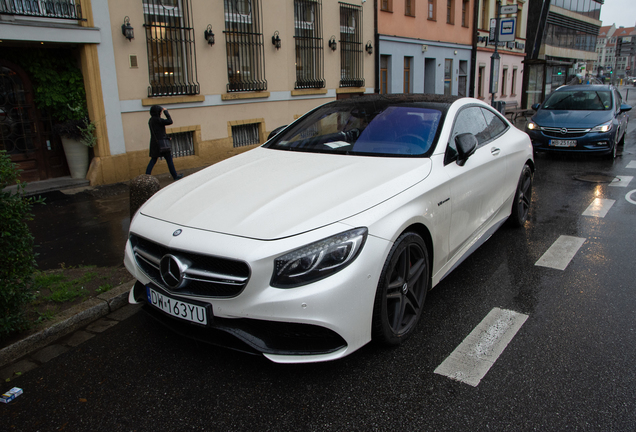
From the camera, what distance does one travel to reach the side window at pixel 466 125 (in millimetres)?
3789

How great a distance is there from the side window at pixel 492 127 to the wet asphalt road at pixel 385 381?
4.95ft

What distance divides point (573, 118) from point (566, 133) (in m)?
0.51

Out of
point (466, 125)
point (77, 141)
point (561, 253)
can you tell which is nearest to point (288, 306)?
point (466, 125)

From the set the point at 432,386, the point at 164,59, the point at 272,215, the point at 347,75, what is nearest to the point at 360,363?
the point at 432,386

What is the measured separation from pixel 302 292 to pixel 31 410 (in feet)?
5.54

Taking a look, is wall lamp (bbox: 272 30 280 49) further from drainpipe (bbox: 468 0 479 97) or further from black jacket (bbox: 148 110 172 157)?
drainpipe (bbox: 468 0 479 97)

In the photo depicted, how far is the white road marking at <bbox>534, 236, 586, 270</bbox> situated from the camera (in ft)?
15.6

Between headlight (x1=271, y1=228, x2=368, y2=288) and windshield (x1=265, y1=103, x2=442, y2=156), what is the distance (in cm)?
139

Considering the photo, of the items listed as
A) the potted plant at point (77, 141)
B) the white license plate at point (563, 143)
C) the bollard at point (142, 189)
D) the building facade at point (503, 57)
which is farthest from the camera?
the building facade at point (503, 57)

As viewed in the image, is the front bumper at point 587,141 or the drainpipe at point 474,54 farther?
the drainpipe at point 474,54

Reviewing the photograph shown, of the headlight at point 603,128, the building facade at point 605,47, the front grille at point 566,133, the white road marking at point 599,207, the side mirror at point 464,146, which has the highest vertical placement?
the building facade at point 605,47

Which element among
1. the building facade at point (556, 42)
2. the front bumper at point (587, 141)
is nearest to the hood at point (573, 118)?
the front bumper at point (587, 141)

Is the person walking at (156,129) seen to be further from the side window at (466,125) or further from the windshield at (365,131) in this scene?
the side window at (466,125)

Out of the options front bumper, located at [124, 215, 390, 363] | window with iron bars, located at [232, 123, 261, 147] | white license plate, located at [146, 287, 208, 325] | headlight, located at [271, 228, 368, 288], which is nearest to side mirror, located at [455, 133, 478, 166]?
front bumper, located at [124, 215, 390, 363]
